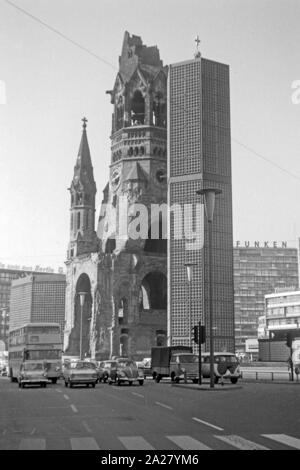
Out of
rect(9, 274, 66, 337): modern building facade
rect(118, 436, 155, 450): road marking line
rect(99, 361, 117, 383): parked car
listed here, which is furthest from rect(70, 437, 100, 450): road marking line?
rect(9, 274, 66, 337): modern building facade

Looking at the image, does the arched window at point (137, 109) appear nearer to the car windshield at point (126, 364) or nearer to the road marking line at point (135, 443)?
the car windshield at point (126, 364)

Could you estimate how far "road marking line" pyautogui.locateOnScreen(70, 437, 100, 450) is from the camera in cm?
1134

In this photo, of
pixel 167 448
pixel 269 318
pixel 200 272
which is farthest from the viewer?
pixel 269 318

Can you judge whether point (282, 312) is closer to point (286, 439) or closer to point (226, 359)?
point (226, 359)

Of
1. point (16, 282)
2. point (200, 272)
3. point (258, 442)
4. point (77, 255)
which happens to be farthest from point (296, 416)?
point (16, 282)

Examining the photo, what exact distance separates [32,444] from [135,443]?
6.29ft

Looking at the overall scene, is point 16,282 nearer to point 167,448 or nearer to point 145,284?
point 145,284

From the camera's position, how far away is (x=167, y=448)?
36.6 ft

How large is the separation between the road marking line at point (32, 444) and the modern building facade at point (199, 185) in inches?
3352

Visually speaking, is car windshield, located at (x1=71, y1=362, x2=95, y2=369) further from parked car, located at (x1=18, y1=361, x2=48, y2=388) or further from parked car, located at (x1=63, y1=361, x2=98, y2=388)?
parked car, located at (x1=18, y1=361, x2=48, y2=388)

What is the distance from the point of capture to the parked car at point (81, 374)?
35.7 meters

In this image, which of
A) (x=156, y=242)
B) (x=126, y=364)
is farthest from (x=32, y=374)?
(x=156, y=242)

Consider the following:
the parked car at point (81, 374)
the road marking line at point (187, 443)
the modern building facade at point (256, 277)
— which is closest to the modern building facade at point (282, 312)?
the modern building facade at point (256, 277)
